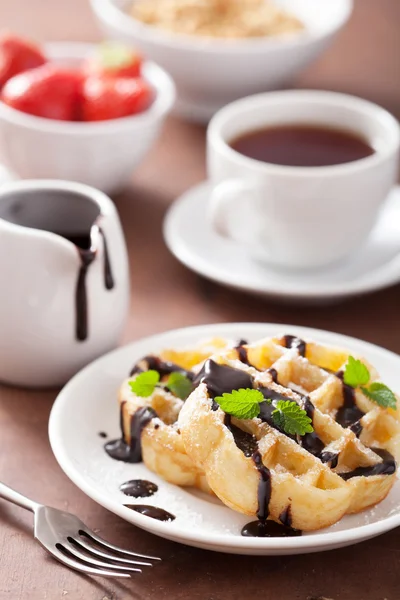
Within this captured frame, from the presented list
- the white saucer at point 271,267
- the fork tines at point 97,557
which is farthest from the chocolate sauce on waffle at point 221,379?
the white saucer at point 271,267

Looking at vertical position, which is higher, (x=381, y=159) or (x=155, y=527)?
(x=381, y=159)

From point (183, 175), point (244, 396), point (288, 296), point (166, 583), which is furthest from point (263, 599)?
point (183, 175)

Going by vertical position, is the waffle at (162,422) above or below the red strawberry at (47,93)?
below

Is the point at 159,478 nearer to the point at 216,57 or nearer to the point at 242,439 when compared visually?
the point at 242,439

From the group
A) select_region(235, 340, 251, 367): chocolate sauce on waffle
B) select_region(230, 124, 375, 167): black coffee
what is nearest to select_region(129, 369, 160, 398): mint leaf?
select_region(235, 340, 251, 367): chocolate sauce on waffle

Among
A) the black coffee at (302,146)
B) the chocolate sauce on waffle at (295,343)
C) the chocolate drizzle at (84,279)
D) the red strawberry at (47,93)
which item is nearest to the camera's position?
the chocolate sauce on waffle at (295,343)

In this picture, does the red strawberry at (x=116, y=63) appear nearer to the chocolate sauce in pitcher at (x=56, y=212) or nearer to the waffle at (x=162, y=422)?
the chocolate sauce in pitcher at (x=56, y=212)

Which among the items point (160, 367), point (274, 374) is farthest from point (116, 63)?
point (274, 374)

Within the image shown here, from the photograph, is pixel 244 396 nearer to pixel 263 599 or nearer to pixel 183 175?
pixel 263 599
